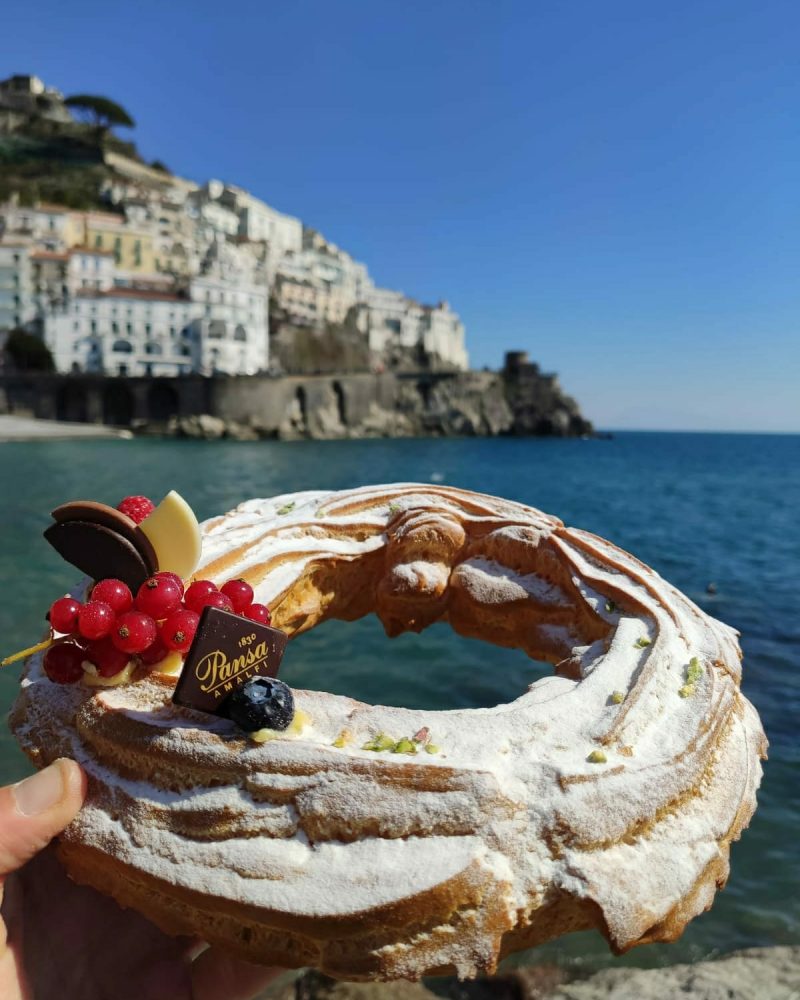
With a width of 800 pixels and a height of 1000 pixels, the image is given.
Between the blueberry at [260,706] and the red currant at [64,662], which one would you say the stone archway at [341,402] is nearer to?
the red currant at [64,662]

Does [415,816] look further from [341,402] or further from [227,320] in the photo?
[341,402]

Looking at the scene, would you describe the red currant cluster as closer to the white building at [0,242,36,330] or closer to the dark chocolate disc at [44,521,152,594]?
the dark chocolate disc at [44,521,152,594]

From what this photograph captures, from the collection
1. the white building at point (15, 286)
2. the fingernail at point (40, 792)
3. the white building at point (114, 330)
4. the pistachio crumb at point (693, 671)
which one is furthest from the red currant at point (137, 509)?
the white building at point (15, 286)

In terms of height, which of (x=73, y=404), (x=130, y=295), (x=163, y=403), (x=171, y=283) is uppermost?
(x=171, y=283)

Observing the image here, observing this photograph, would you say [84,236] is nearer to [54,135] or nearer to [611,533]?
[54,135]

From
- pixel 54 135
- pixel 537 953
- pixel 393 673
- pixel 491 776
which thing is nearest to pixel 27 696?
pixel 491 776

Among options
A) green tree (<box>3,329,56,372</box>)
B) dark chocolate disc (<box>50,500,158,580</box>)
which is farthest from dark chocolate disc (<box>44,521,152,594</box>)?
green tree (<box>3,329,56,372</box>)

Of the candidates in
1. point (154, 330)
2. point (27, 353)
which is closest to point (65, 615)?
point (154, 330)

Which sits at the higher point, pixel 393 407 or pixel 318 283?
pixel 318 283
